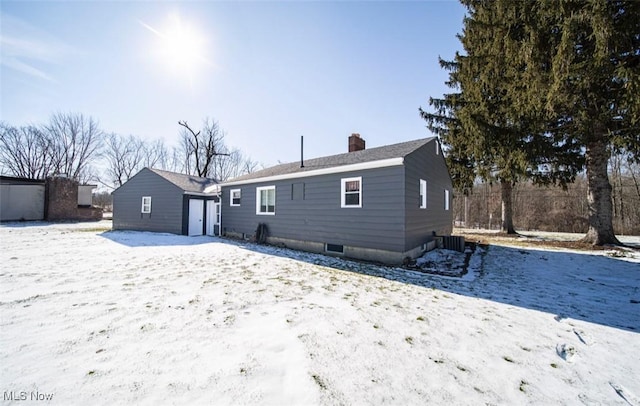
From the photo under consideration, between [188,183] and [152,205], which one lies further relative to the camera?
[188,183]

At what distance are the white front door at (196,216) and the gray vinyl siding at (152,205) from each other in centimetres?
50

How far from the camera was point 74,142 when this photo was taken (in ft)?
101

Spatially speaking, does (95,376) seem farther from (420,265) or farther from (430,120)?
(430,120)

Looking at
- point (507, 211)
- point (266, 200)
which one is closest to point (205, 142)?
point (266, 200)

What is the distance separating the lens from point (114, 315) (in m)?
3.37

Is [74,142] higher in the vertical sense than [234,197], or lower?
higher

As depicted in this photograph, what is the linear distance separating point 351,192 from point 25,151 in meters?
41.3

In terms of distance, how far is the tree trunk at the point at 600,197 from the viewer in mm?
9992

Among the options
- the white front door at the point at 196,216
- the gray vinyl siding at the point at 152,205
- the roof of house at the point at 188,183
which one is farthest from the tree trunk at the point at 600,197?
the gray vinyl siding at the point at 152,205

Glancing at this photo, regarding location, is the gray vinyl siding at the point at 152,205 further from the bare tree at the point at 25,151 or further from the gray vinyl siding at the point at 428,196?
the bare tree at the point at 25,151

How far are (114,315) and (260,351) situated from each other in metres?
2.28

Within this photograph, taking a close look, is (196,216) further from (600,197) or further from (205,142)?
(600,197)

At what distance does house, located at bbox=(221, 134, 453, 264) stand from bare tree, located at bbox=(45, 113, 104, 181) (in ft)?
108

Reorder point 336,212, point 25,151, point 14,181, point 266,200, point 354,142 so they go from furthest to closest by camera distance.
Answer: point 25,151
point 14,181
point 354,142
point 266,200
point 336,212
